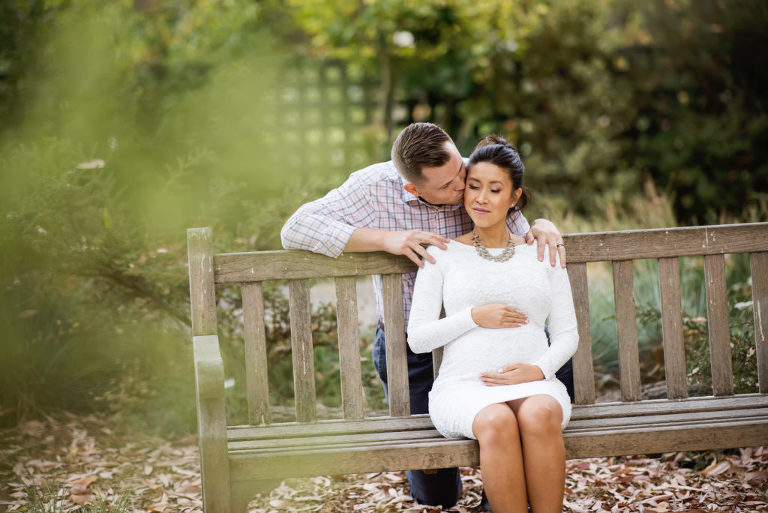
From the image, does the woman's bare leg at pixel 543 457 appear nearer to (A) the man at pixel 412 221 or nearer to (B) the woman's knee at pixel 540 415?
(B) the woman's knee at pixel 540 415

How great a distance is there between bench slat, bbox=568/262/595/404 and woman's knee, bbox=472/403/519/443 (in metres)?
0.57

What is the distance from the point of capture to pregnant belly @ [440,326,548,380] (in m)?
2.77

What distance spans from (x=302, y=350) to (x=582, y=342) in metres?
1.06

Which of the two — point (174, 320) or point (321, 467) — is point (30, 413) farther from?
point (321, 467)

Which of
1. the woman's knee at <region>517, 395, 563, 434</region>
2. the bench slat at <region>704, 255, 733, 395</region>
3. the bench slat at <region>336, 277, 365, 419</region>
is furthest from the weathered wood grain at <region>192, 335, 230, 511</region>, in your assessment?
the bench slat at <region>704, 255, 733, 395</region>

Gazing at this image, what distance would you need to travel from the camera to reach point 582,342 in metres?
3.05

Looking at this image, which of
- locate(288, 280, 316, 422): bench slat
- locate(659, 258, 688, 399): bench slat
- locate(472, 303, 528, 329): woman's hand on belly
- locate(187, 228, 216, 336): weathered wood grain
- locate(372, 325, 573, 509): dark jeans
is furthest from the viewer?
locate(372, 325, 573, 509): dark jeans

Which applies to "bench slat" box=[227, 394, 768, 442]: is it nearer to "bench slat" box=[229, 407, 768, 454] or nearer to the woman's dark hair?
"bench slat" box=[229, 407, 768, 454]

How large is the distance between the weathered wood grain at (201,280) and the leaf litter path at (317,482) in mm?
906

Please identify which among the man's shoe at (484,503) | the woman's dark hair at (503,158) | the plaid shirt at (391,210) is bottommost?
the man's shoe at (484,503)

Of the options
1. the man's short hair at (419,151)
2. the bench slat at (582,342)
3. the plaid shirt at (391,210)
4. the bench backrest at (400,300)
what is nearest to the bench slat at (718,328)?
the bench backrest at (400,300)

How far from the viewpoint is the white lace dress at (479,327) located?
2.75m

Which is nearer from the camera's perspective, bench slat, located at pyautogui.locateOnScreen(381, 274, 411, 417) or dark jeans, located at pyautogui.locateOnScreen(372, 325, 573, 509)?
bench slat, located at pyautogui.locateOnScreen(381, 274, 411, 417)

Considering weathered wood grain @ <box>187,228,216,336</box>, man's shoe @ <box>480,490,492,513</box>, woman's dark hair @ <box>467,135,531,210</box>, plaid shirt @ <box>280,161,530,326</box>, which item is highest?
woman's dark hair @ <box>467,135,531,210</box>
